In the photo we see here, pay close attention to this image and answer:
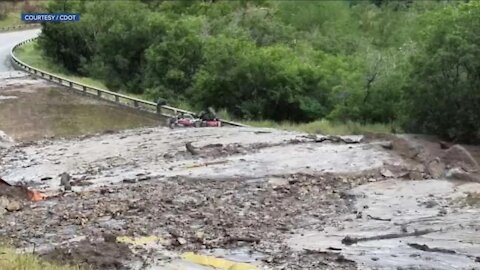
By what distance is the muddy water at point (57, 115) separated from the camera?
93.9 feet

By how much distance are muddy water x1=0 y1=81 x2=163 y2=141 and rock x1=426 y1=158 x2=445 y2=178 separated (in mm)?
12357

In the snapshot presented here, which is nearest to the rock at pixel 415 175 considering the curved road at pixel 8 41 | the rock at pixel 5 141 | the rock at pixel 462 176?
the rock at pixel 462 176

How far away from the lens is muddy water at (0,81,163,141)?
28.6 m

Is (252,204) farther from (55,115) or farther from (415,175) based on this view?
(55,115)

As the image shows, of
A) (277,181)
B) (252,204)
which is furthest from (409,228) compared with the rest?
(277,181)

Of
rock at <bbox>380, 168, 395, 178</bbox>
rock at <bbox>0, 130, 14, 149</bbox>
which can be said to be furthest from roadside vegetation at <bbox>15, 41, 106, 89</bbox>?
rock at <bbox>380, 168, 395, 178</bbox>

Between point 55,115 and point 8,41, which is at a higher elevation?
point 55,115

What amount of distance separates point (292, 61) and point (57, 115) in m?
10.2

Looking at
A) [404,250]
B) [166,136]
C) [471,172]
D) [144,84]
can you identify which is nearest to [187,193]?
[404,250]

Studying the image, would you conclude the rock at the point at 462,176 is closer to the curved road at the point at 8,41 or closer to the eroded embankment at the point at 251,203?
the eroded embankment at the point at 251,203

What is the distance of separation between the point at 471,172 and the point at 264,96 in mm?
15828

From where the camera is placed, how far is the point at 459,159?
2069 cm

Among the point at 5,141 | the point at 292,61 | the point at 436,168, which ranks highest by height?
the point at 292,61

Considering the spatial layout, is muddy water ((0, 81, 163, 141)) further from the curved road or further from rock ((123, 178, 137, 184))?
the curved road
